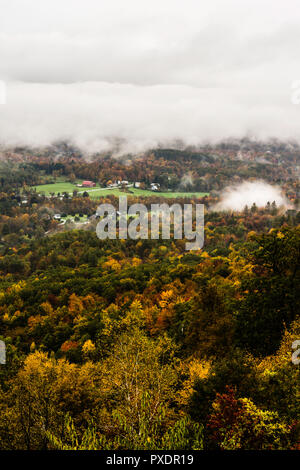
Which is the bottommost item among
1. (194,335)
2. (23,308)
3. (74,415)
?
(23,308)

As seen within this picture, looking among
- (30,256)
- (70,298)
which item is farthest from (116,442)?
(30,256)

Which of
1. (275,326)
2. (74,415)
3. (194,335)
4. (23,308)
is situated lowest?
(23,308)

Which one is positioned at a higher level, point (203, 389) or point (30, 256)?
point (203, 389)

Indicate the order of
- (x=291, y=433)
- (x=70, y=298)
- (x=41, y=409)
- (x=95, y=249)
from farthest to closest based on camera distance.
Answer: (x=95, y=249)
(x=70, y=298)
(x=41, y=409)
(x=291, y=433)

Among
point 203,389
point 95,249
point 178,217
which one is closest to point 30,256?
point 95,249

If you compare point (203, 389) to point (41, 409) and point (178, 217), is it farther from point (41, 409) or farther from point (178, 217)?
point (178, 217)

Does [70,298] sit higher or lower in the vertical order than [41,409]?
lower

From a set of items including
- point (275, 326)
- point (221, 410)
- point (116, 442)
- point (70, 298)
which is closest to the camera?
point (116, 442)
